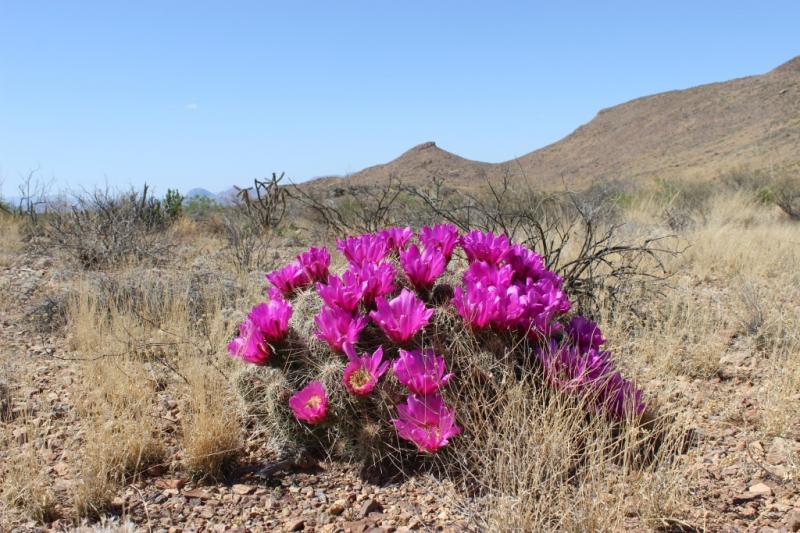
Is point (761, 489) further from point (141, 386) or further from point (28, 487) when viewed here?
point (141, 386)

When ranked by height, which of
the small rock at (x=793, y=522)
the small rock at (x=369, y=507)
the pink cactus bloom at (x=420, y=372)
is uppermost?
the pink cactus bloom at (x=420, y=372)

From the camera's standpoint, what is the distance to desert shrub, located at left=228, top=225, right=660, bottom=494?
2428mm

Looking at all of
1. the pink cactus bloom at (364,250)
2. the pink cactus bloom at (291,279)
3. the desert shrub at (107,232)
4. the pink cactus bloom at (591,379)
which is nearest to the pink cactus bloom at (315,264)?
the pink cactus bloom at (291,279)

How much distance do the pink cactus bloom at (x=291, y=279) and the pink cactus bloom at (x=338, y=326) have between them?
2.15 feet

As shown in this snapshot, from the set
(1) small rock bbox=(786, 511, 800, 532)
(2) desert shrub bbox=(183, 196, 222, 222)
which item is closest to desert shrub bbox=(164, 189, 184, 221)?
(2) desert shrub bbox=(183, 196, 222, 222)

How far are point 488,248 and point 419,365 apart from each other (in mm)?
787

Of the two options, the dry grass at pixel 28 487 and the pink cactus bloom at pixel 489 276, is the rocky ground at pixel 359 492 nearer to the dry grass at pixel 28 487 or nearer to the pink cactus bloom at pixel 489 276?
the dry grass at pixel 28 487

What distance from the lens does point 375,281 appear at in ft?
8.80

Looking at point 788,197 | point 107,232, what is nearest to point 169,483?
point 107,232

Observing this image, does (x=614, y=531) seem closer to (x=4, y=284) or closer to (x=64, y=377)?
(x=64, y=377)

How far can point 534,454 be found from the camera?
7.34ft

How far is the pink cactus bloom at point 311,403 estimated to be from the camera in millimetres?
2520

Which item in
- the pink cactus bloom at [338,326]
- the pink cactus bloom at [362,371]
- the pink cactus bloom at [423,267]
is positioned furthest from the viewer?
the pink cactus bloom at [423,267]

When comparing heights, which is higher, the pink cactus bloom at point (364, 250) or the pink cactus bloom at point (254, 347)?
the pink cactus bloom at point (364, 250)
